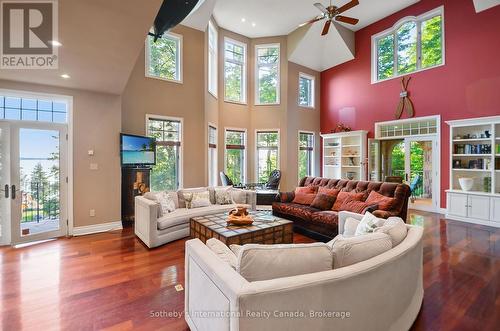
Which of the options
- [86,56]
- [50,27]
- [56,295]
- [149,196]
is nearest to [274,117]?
[149,196]

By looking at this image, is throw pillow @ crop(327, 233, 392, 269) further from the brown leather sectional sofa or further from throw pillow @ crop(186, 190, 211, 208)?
throw pillow @ crop(186, 190, 211, 208)

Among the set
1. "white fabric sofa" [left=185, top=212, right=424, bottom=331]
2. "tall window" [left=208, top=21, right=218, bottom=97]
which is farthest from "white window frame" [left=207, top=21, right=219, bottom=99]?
"white fabric sofa" [left=185, top=212, right=424, bottom=331]

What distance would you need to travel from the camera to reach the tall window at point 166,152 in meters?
5.98

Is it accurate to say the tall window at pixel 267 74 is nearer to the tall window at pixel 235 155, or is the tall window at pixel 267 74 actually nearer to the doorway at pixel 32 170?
the tall window at pixel 235 155

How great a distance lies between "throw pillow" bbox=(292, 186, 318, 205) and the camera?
15.4ft

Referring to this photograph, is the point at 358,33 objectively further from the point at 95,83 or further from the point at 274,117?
the point at 95,83

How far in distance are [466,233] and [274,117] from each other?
586cm

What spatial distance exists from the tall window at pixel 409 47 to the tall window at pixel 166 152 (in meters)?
6.42

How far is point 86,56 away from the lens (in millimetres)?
2916

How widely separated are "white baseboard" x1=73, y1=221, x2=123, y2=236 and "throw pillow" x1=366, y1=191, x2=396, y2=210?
4639mm

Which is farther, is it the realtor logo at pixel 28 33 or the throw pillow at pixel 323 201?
the throw pillow at pixel 323 201

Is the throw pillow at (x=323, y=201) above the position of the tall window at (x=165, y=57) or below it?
below

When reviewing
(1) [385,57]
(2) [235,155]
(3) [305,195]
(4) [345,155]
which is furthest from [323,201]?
(1) [385,57]

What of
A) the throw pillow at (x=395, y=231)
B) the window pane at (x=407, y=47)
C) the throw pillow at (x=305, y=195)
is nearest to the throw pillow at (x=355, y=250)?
the throw pillow at (x=395, y=231)
